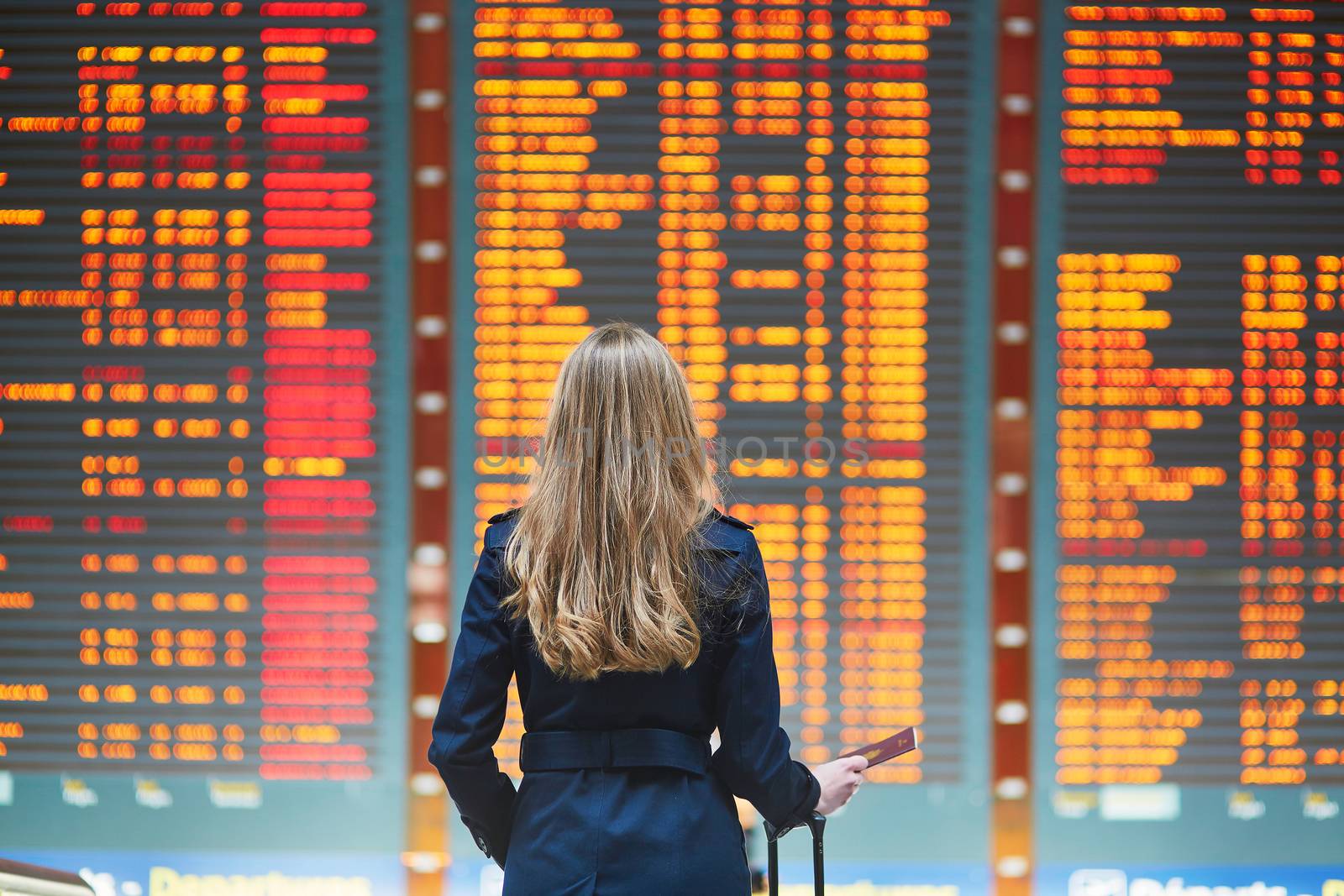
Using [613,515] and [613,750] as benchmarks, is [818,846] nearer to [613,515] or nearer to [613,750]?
[613,750]

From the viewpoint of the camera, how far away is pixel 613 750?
154cm

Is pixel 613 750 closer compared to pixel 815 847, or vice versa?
pixel 613 750

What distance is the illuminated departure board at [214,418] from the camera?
317 cm

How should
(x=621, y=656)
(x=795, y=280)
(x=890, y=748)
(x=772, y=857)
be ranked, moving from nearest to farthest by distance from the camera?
(x=621, y=656) < (x=890, y=748) < (x=772, y=857) < (x=795, y=280)

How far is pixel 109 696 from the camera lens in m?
3.19

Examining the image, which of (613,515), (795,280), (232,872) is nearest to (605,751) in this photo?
(613,515)

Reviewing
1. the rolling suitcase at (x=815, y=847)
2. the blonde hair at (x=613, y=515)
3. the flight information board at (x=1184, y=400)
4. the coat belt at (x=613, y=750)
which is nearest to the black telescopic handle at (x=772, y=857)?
the rolling suitcase at (x=815, y=847)

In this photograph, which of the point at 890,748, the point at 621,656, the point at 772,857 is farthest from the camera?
the point at 772,857

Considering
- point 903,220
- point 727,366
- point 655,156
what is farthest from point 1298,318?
point 655,156

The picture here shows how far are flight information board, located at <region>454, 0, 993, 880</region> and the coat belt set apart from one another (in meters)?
1.62

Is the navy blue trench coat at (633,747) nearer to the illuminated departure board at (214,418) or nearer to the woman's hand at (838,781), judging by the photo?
the woman's hand at (838,781)

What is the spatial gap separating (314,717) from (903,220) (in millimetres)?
2308

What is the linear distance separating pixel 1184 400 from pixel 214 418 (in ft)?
9.48

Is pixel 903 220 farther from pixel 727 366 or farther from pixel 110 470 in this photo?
pixel 110 470
